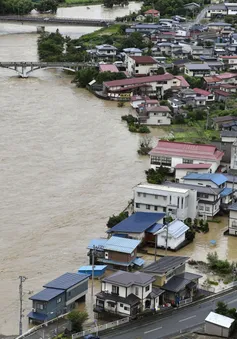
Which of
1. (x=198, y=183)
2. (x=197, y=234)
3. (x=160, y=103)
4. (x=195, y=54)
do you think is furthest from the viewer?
(x=195, y=54)

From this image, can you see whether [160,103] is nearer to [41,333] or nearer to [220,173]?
[220,173]

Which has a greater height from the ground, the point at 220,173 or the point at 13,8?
the point at 13,8

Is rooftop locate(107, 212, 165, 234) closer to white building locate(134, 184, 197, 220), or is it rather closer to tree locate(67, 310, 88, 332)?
white building locate(134, 184, 197, 220)

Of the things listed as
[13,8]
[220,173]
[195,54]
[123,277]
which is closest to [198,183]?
[220,173]

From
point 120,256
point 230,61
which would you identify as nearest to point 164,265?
point 120,256

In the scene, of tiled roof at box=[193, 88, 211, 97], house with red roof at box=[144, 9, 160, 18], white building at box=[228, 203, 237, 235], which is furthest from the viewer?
house with red roof at box=[144, 9, 160, 18]

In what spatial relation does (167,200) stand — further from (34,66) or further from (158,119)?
(34,66)

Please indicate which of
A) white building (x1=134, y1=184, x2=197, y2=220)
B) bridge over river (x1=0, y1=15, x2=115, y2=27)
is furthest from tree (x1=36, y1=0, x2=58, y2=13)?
white building (x1=134, y1=184, x2=197, y2=220)
